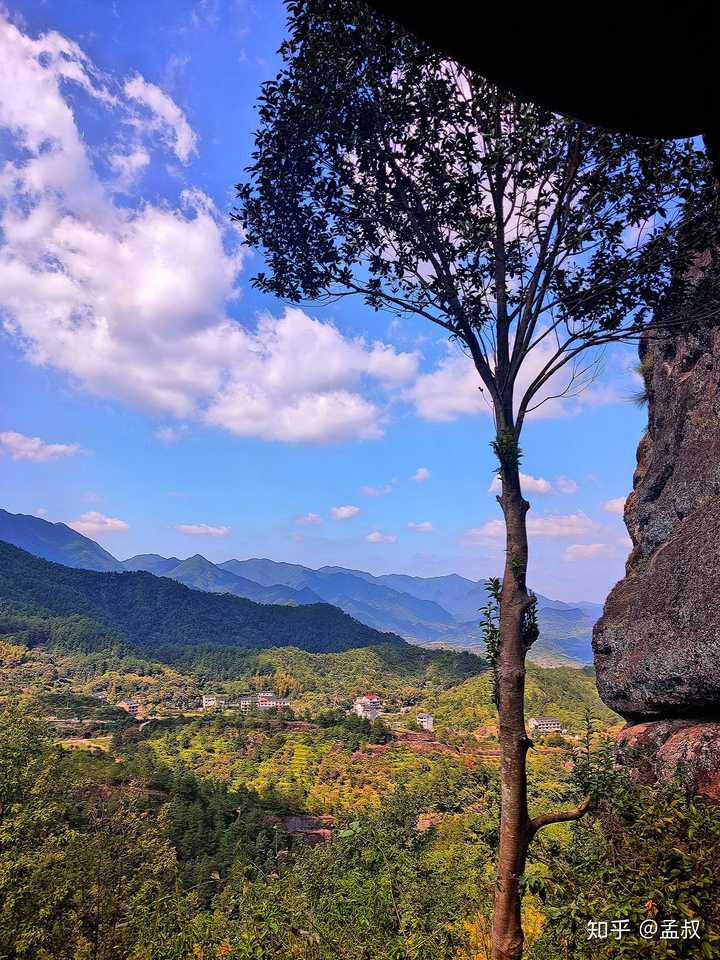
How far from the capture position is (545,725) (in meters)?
86.2

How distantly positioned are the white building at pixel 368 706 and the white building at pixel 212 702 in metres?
34.3

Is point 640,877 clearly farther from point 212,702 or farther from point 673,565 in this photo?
point 212,702

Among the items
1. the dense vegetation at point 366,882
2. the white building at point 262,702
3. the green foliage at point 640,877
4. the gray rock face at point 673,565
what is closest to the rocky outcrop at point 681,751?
the gray rock face at point 673,565

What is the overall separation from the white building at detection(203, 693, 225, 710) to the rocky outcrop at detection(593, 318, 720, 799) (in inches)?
5037

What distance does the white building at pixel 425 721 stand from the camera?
101438 millimetres

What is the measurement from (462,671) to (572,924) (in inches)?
6158

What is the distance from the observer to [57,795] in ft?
73.5

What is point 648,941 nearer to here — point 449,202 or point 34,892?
point 449,202

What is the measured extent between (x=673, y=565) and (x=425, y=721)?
341ft

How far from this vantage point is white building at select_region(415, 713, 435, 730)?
333 ft

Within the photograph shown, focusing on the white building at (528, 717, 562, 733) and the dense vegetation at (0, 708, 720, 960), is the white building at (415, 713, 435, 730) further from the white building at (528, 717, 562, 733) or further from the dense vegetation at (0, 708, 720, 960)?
the dense vegetation at (0, 708, 720, 960)

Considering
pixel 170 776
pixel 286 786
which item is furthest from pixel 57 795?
pixel 286 786

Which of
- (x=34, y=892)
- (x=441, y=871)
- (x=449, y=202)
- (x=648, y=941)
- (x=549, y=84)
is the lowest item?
(x=441, y=871)

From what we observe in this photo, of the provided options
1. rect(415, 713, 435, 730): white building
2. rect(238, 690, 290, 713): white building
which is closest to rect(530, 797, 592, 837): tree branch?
rect(415, 713, 435, 730): white building
